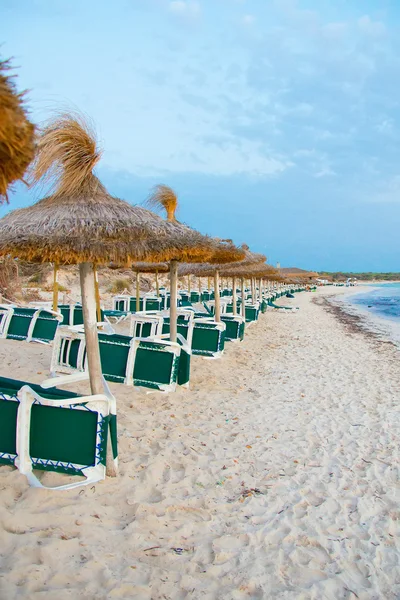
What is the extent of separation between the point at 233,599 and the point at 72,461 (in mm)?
1427

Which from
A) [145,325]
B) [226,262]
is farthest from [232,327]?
[226,262]

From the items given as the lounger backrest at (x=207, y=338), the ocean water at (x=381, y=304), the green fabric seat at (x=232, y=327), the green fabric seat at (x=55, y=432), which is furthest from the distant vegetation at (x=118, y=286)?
the green fabric seat at (x=55, y=432)

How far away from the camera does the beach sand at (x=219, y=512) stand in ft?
7.66

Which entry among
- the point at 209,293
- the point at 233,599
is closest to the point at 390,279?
the point at 209,293

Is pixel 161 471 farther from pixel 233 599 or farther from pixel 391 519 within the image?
pixel 391 519

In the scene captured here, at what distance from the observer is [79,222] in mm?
3277

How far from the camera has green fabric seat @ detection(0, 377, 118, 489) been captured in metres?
3.03

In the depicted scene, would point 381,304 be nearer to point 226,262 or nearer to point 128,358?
point 226,262

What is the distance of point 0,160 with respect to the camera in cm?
168

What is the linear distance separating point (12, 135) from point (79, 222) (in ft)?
5.83

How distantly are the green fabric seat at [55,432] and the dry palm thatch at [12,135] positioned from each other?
1699mm

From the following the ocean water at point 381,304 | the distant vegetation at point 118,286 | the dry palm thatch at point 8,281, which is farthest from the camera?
the ocean water at point 381,304

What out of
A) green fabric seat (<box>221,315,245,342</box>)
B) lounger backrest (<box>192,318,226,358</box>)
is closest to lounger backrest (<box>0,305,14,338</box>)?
lounger backrest (<box>192,318,226,358</box>)

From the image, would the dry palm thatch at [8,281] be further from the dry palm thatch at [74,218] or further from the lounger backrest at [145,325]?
the dry palm thatch at [74,218]
